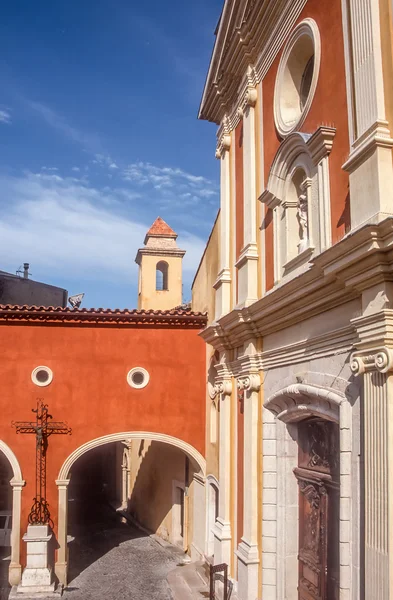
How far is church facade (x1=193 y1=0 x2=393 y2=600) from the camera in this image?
6053 mm

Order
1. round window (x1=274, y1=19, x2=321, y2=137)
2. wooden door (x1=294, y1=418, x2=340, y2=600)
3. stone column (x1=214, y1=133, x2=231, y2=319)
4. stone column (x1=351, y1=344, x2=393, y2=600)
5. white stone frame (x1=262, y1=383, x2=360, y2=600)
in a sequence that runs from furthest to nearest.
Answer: stone column (x1=214, y1=133, x2=231, y2=319), round window (x1=274, y1=19, x2=321, y2=137), white stone frame (x1=262, y1=383, x2=360, y2=600), wooden door (x1=294, y1=418, x2=340, y2=600), stone column (x1=351, y1=344, x2=393, y2=600)

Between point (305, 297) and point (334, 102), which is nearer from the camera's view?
point (334, 102)

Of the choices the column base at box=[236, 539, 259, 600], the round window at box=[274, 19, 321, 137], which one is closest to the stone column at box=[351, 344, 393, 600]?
the column base at box=[236, 539, 259, 600]

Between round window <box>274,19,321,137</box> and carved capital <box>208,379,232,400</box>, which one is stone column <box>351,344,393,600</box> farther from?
carved capital <box>208,379,232,400</box>

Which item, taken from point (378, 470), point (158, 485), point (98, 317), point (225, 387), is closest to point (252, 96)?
point (225, 387)

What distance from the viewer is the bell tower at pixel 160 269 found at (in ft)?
88.3

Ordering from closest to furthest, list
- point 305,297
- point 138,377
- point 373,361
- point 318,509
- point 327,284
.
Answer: point 373,361
point 327,284
point 305,297
point 318,509
point 138,377

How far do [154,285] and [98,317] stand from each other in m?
12.6

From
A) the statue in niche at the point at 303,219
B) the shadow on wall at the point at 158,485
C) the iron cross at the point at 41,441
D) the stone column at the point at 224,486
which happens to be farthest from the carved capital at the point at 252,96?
the shadow on wall at the point at 158,485

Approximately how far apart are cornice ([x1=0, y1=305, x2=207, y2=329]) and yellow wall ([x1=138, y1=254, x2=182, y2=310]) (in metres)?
11.8

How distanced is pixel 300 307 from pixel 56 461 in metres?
8.19

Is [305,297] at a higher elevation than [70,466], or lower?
higher

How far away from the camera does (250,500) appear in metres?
9.70

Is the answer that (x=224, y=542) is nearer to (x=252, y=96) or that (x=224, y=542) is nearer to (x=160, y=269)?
(x=252, y=96)
